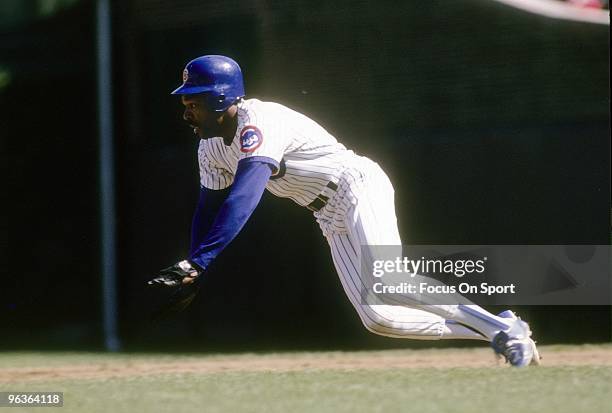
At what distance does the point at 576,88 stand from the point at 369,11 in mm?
1774

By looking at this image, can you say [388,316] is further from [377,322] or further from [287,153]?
[287,153]

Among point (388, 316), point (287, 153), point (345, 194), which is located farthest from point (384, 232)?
point (287, 153)

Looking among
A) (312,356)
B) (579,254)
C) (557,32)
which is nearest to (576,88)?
(557,32)

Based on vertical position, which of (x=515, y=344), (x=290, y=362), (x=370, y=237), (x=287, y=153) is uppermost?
(x=287, y=153)

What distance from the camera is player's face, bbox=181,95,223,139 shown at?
18.2 ft

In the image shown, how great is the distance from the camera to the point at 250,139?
5.14 meters

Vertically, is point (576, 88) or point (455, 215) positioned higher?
point (576, 88)

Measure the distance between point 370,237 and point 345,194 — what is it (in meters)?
0.27

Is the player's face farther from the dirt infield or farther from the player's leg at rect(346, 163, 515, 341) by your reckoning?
the dirt infield

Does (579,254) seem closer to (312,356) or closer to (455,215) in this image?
(455,215)

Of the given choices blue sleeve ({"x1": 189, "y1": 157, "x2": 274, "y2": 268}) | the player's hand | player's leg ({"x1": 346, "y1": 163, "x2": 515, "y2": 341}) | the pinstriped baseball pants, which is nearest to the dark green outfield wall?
player's leg ({"x1": 346, "y1": 163, "x2": 515, "y2": 341})

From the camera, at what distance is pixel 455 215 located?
8430mm

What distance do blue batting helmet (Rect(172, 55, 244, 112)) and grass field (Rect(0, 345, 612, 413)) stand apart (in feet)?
4.73

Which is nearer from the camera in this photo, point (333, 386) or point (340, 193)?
point (333, 386)
